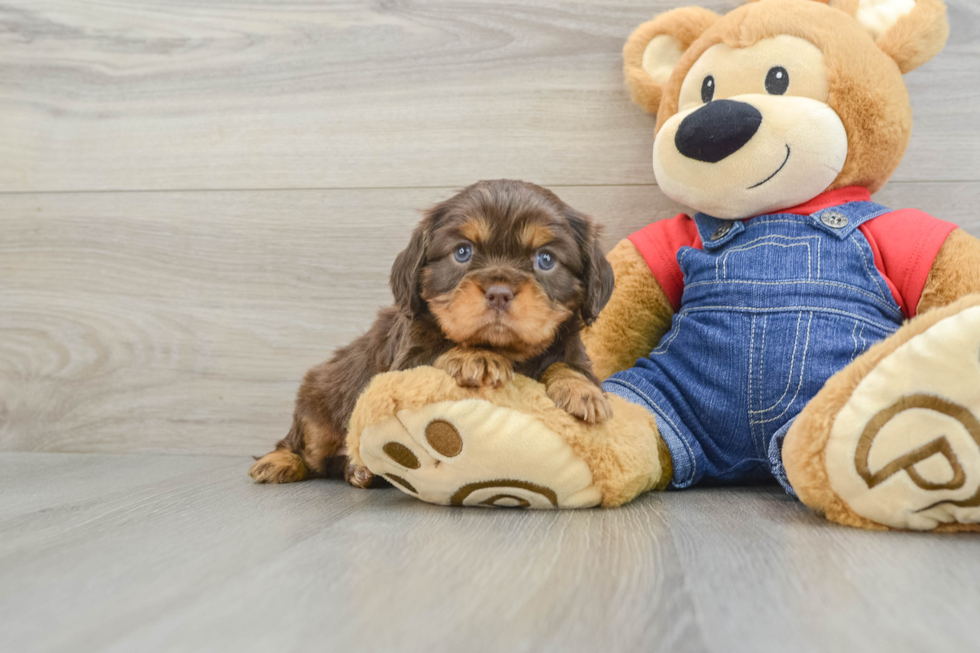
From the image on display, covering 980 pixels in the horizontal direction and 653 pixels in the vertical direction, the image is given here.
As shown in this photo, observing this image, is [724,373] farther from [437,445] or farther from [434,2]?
[434,2]

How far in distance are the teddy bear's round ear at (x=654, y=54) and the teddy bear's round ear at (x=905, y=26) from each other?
0.40 meters

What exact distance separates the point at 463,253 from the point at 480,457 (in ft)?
1.36

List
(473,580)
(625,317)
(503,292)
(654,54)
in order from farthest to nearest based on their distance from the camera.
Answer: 1. (654,54)
2. (625,317)
3. (503,292)
4. (473,580)

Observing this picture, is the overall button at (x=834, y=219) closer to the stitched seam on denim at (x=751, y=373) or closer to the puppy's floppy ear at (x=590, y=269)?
the stitched seam on denim at (x=751, y=373)

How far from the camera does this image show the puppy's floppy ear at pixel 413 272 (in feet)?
4.98

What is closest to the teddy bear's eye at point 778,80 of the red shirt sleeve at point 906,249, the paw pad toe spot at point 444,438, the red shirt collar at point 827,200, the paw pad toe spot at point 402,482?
the red shirt collar at point 827,200

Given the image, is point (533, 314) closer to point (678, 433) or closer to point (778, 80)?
point (678, 433)

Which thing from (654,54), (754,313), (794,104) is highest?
(654,54)

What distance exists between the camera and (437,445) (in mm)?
1353

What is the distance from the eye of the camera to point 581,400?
1396 mm

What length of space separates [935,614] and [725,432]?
0.83 m

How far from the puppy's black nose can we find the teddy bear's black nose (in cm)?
69

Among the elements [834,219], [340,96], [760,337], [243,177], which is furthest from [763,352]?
[243,177]

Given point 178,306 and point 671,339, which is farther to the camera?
point 178,306
